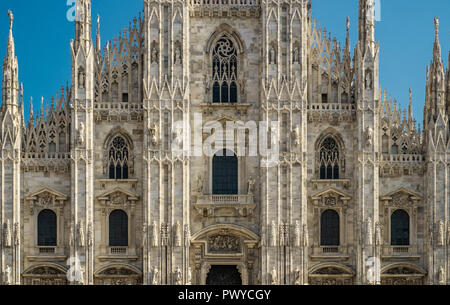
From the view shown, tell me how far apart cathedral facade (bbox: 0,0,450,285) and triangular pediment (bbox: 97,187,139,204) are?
7cm

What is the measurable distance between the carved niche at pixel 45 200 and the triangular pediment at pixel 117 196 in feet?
6.50

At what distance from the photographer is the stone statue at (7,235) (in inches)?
1665

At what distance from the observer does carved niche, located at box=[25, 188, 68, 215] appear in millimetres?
43094

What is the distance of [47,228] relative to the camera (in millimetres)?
43469

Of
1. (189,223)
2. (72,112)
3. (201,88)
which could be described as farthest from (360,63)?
(72,112)

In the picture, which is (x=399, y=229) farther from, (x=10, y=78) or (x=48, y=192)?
(x=10, y=78)

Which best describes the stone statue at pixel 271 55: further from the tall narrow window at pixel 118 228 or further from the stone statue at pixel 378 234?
the tall narrow window at pixel 118 228

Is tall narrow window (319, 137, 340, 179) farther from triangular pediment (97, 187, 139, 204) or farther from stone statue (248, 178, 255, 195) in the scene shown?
triangular pediment (97, 187, 139, 204)

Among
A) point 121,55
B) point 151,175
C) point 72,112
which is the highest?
point 121,55

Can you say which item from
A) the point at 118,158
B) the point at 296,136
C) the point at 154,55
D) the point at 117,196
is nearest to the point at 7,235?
the point at 117,196

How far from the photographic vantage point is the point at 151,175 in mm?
42625

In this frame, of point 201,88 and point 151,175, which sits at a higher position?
point 201,88

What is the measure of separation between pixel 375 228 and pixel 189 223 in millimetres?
9273
